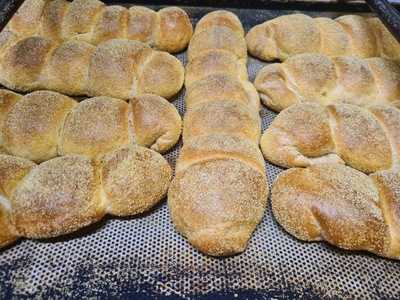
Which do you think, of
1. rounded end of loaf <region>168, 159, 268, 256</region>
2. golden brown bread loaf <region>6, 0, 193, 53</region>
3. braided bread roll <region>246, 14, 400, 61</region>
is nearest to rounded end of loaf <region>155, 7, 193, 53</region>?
golden brown bread loaf <region>6, 0, 193, 53</region>

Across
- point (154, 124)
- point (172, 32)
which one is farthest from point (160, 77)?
point (172, 32)

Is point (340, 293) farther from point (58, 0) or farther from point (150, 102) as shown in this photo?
point (58, 0)

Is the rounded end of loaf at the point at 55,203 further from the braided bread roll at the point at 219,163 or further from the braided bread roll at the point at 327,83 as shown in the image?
the braided bread roll at the point at 327,83

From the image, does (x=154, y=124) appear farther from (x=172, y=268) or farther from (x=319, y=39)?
(x=319, y=39)

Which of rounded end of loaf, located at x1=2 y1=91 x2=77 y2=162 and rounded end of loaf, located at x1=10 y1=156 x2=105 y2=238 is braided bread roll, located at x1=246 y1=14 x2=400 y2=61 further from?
rounded end of loaf, located at x1=10 y1=156 x2=105 y2=238

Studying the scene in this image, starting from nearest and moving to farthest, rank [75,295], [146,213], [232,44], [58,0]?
[75,295], [146,213], [232,44], [58,0]

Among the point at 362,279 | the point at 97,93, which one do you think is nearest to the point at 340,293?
the point at 362,279
